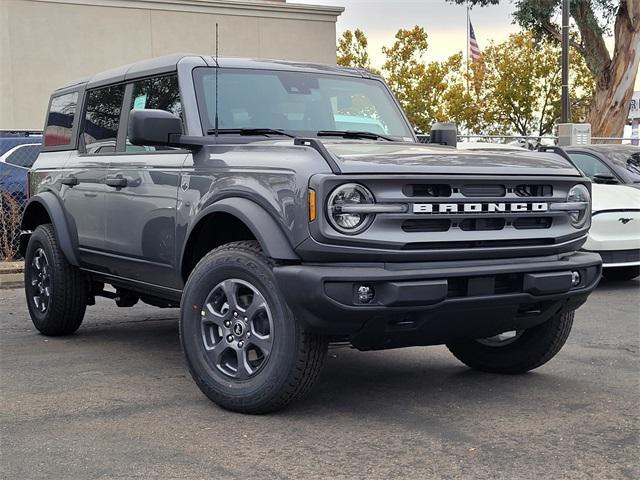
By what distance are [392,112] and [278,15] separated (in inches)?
951

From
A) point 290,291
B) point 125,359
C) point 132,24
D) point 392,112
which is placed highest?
point 132,24

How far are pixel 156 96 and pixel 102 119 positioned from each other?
2.95 feet

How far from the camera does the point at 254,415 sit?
15.8 feet

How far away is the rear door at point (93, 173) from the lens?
6.43m

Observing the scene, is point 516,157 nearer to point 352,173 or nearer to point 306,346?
point 352,173

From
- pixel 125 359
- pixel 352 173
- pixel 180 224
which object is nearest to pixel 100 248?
pixel 125 359

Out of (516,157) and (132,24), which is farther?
(132,24)

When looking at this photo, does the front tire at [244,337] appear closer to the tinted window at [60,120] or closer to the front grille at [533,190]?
the front grille at [533,190]

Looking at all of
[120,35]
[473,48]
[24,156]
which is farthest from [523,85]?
[24,156]

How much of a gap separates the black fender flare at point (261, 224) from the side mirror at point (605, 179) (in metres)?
6.94

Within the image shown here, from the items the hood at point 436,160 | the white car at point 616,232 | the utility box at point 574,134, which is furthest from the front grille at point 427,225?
the utility box at point 574,134

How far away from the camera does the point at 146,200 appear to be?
582 cm

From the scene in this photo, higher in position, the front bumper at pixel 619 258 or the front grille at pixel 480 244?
the front grille at pixel 480 244

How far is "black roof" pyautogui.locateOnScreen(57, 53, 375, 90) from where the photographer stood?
5.96 metres
